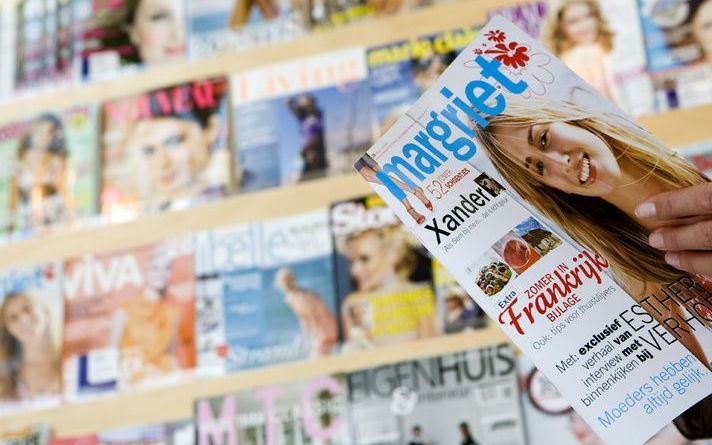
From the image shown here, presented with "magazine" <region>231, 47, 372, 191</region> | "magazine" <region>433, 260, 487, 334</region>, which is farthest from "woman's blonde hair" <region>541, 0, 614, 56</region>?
"magazine" <region>433, 260, 487, 334</region>

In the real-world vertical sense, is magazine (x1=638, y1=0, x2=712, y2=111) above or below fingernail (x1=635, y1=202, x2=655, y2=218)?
above

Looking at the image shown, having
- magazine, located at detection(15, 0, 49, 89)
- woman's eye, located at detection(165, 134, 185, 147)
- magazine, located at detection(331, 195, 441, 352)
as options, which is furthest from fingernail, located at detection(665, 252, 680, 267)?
magazine, located at detection(15, 0, 49, 89)

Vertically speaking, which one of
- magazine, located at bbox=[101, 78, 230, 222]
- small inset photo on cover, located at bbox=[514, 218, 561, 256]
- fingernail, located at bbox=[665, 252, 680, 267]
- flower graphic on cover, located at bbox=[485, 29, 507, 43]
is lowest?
fingernail, located at bbox=[665, 252, 680, 267]

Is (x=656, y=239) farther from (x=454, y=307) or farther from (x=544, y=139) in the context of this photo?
(x=454, y=307)

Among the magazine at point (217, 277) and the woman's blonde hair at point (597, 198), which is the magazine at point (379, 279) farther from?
the woman's blonde hair at point (597, 198)

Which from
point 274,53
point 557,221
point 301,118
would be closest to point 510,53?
point 557,221

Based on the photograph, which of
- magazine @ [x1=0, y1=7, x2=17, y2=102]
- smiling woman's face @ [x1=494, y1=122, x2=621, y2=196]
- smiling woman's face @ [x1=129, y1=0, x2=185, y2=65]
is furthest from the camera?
magazine @ [x1=0, y1=7, x2=17, y2=102]

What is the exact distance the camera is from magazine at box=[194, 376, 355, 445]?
1.49 metres

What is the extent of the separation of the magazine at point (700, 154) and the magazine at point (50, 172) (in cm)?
124

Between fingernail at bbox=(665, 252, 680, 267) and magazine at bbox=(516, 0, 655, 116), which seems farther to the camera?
magazine at bbox=(516, 0, 655, 116)

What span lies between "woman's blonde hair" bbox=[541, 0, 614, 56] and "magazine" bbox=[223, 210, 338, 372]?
1.87 ft

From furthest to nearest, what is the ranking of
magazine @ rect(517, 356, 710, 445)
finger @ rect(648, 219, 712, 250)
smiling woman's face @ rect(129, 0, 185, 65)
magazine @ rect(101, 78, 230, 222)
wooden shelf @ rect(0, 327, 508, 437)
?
smiling woman's face @ rect(129, 0, 185, 65) → magazine @ rect(101, 78, 230, 222) → wooden shelf @ rect(0, 327, 508, 437) → magazine @ rect(517, 356, 710, 445) → finger @ rect(648, 219, 712, 250)

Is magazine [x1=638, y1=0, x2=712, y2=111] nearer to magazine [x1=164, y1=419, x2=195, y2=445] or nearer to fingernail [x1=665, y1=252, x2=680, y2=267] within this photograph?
fingernail [x1=665, y1=252, x2=680, y2=267]

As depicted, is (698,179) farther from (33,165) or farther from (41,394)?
(33,165)
